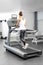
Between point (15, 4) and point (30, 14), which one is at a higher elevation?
point (15, 4)

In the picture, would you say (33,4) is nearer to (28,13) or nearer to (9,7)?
(28,13)

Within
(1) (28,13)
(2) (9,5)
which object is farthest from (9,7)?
(1) (28,13)

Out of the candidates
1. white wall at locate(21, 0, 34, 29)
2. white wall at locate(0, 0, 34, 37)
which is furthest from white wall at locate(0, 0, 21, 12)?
white wall at locate(21, 0, 34, 29)

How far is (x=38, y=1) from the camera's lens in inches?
390

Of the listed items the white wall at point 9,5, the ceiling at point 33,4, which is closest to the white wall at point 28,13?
the ceiling at point 33,4

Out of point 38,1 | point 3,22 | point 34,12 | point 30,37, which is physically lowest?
point 30,37

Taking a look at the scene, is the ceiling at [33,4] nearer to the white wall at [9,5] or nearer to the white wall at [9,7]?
the white wall at [9,7]

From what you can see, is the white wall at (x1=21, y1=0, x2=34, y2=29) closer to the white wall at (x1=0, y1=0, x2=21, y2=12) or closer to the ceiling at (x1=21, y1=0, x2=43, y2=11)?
the ceiling at (x1=21, y1=0, x2=43, y2=11)

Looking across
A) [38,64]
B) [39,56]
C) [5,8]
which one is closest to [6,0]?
[5,8]

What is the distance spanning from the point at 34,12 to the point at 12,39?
14.3ft

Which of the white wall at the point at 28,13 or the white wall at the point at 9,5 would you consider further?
the white wall at the point at 28,13

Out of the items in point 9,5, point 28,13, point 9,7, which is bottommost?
point 28,13

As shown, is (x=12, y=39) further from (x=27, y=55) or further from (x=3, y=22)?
(x=3, y=22)

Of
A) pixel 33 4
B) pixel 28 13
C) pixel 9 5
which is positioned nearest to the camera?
pixel 9 5
